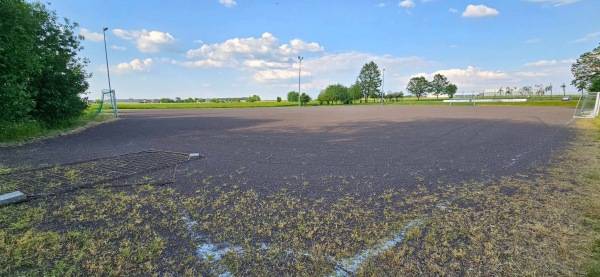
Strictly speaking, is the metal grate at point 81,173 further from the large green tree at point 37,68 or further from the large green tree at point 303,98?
the large green tree at point 303,98

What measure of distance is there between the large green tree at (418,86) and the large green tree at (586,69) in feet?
146

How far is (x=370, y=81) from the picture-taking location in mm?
80125

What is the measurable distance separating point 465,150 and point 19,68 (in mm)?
13191

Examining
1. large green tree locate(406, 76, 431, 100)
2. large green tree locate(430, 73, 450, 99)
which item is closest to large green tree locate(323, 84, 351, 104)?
large green tree locate(406, 76, 431, 100)

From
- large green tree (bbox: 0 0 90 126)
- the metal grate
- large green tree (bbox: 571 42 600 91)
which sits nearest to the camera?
the metal grate

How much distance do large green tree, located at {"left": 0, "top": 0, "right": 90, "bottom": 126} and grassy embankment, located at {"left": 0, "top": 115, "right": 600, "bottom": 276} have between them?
600cm

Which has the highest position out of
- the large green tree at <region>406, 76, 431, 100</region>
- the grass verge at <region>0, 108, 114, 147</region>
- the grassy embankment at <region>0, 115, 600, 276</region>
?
the large green tree at <region>406, 76, 431, 100</region>

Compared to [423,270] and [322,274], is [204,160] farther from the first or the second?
[423,270]

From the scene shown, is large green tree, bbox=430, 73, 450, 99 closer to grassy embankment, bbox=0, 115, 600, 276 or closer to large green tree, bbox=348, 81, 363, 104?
large green tree, bbox=348, 81, 363, 104

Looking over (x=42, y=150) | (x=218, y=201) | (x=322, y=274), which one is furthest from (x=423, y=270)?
(x=42, y=150)

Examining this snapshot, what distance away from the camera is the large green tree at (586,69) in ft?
151

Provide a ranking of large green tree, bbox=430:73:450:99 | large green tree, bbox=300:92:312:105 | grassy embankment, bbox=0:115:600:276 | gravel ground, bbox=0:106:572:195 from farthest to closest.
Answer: large green tree, bbox=430:73:450:99
large green tree, bbox=300:92:312:105
gravel ground, bbox=0:106:572:195
grassy embankment, bbox=0:115:600:276

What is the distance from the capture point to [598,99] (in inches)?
686

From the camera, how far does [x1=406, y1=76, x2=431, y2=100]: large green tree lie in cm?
9425
